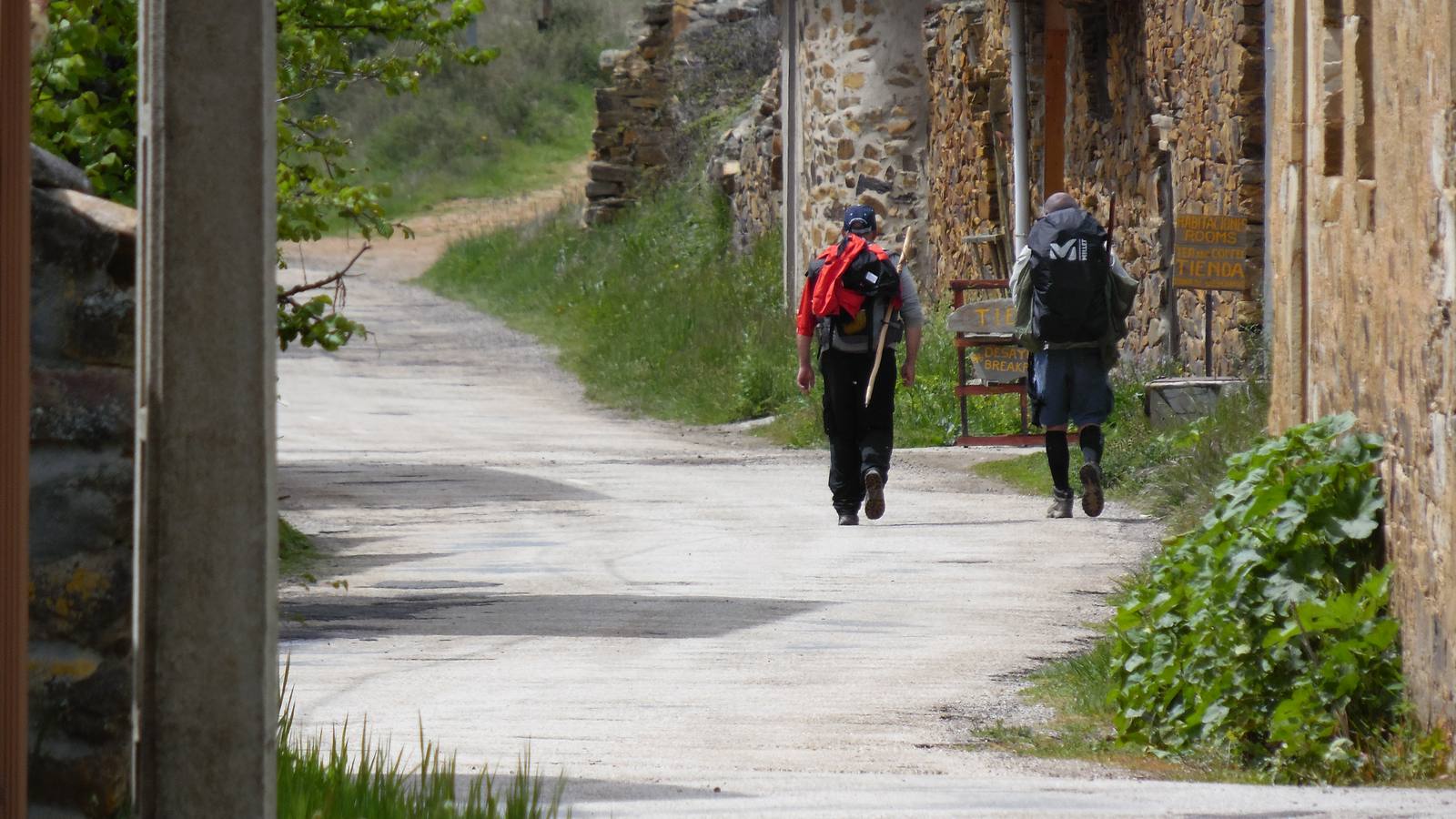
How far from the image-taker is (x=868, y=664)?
672cm

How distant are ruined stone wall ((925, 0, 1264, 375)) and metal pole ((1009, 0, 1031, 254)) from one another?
136 millimetres

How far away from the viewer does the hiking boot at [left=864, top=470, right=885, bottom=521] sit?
34.5 ft

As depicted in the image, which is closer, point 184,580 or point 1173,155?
point 184,580

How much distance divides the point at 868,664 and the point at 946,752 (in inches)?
52.1

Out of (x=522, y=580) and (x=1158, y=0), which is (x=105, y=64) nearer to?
(x=522, y=580)

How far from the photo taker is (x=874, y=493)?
1053 cm

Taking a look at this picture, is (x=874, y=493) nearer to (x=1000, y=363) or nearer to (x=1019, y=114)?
(x=1000, y=363)

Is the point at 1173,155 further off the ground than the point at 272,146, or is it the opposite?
the point at 1173,155

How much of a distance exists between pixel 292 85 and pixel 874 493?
11.4 ft

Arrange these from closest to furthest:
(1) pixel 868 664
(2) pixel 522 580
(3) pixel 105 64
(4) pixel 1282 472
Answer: (4) pixel 1282 472 < (1) pixel 868 664 < (3) pixel 105 64 < (2) pixel 522 580

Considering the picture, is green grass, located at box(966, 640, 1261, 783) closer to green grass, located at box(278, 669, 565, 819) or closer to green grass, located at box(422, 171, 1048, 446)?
green grass, located at box(278, 669, 565, 819)

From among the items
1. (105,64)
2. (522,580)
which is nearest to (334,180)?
(105,64)

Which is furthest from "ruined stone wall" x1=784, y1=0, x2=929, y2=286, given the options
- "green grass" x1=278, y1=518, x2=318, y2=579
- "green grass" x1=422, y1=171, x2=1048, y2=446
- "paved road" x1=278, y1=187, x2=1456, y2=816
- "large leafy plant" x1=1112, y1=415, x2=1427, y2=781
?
"large leafy plant" x1=1112, y1=415, x2=1427, y2=781

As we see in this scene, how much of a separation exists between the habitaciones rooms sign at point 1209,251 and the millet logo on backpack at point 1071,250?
1.45 m
